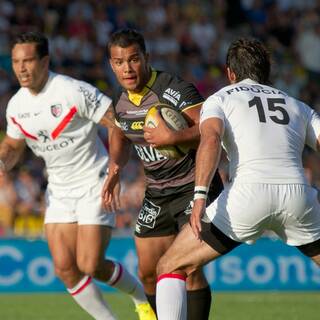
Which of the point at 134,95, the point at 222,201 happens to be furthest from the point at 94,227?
the point at 222,201

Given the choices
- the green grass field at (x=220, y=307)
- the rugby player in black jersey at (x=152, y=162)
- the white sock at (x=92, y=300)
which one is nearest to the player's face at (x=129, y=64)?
the rugby player in black jersey at (x=152, y=162)

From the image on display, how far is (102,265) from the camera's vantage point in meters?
9.12

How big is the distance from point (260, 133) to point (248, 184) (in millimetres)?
339

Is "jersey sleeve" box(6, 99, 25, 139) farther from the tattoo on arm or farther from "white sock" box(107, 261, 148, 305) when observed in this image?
"white sock" box(107, 261, 148, 305)

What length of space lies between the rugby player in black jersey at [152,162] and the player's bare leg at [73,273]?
0.87 meters

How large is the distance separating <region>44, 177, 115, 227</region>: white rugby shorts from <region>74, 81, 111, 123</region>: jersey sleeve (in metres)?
0.64

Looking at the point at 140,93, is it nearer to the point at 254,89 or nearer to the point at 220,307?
the point at 254,89

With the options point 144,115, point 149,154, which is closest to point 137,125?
point 144,115

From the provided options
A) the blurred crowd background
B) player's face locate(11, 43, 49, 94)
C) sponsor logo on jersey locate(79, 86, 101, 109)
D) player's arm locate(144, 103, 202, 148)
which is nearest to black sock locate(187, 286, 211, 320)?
player's arm locate(144, 103, 202, 148)

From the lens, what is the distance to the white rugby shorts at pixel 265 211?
21.6 ft

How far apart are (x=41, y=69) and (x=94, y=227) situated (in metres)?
1.47

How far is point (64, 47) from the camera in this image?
60.7 feet

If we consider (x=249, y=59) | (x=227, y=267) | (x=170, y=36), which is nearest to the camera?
(x=249, y=59)

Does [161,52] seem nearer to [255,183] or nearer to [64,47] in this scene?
[64,47]
